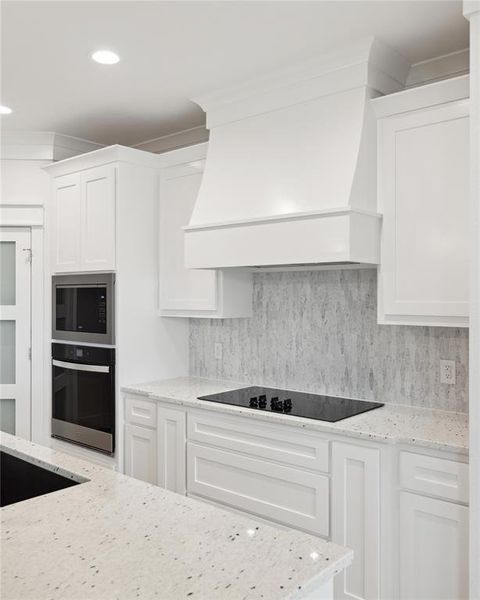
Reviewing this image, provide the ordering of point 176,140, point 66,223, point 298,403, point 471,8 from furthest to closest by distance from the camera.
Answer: point 176,140 → point 66,223 → point 298,403 → point 471,8

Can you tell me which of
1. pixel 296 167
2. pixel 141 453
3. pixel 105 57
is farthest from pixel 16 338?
pixel 296 167

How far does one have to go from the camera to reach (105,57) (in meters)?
2.64

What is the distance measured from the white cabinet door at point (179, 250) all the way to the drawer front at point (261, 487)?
91 centimetres

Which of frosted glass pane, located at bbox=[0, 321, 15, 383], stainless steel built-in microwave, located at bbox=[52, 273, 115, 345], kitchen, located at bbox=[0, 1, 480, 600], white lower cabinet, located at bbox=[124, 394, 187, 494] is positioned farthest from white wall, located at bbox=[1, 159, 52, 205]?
white lower cabinet, located at bbox=[124, 394, 187, 494]

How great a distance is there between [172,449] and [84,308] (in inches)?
43.7

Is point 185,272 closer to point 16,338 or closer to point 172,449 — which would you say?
point 172,449

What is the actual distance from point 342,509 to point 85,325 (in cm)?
201

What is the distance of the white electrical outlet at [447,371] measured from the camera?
2594 mm

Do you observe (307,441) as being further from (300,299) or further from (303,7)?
(303,7)

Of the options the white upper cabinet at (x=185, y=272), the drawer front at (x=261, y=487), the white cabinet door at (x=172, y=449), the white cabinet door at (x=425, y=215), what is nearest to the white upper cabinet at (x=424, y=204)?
the white cabinet door at (x=425, y=215)

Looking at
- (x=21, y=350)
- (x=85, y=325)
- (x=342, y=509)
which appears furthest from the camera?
(x=21, y=350)

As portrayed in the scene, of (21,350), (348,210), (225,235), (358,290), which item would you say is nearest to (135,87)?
(225,235)

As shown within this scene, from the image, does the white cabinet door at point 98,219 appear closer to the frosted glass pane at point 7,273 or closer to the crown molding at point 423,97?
the frosted glass pane at point 7,273

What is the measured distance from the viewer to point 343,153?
2.54 m
